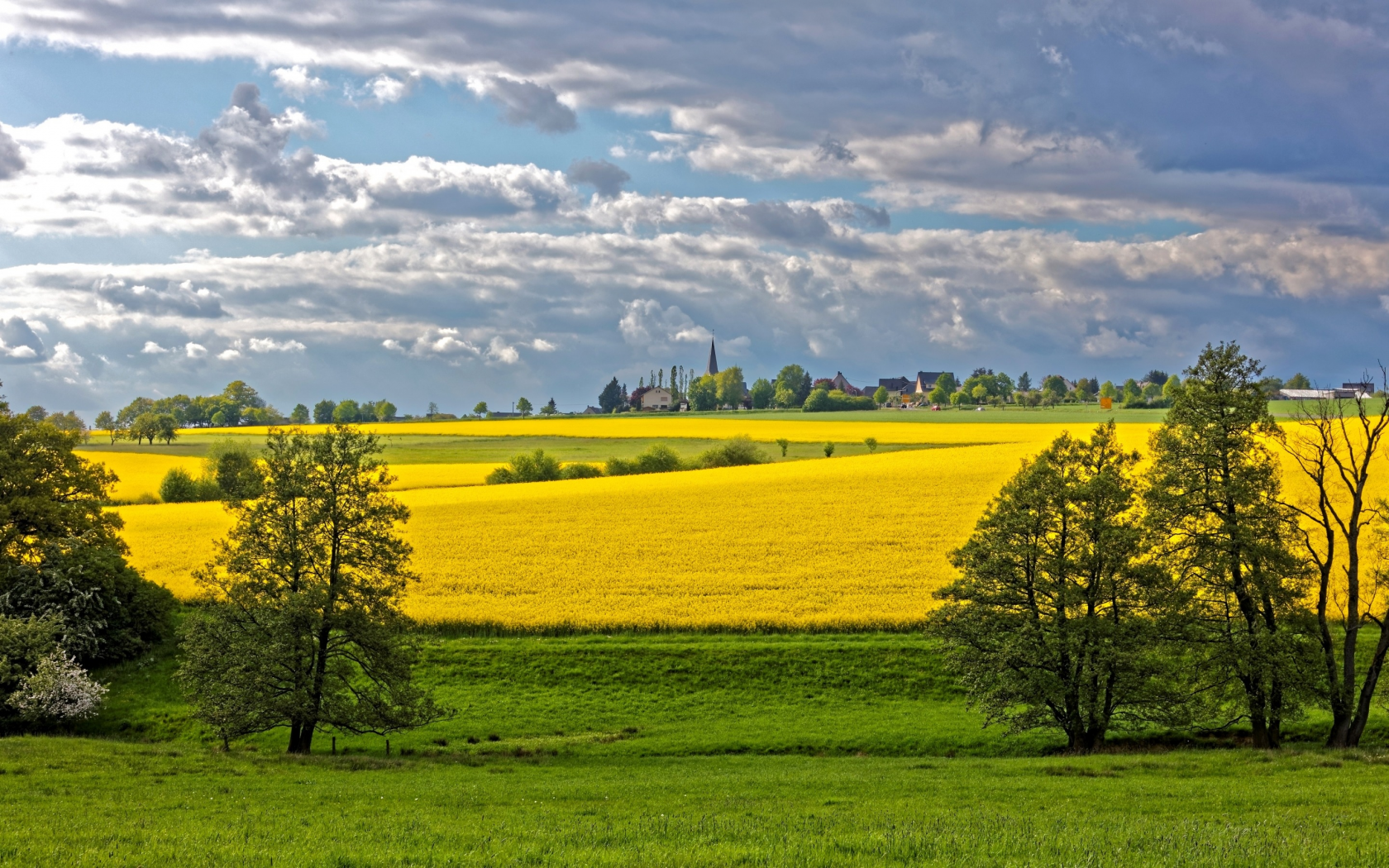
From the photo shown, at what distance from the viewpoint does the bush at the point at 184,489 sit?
253 feet

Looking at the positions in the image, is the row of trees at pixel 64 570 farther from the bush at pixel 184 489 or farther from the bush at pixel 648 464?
the bush at pixel 648 464

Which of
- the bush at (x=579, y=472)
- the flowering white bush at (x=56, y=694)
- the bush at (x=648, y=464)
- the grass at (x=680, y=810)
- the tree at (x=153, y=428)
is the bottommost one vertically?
the flowering white bush at (x=56, y=694)

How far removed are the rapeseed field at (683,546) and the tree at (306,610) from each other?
10.2 metres

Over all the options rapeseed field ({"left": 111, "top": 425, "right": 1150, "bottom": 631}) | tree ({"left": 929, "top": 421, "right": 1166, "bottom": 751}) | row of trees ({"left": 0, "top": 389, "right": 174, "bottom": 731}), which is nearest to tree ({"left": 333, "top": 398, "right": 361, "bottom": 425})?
rapeseed field ({"left": 111, "top": 425, "right": 1150, "bottom": 631})

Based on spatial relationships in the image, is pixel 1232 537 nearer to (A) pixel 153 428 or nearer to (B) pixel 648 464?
(B) pixel 648 464

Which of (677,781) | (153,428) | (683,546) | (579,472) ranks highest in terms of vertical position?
(153,428)

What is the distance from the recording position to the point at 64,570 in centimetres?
3788

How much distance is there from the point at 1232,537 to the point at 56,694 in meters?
37.2

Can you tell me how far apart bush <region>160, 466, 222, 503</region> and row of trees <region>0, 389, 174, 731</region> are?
123 feet

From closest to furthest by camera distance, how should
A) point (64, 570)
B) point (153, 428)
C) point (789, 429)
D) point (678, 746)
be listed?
point (678, 746) → point (64, 570) → point (153, 428) → point (789, 429)

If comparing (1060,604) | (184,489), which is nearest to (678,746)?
(1060,604)

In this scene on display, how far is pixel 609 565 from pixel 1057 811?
3131cm

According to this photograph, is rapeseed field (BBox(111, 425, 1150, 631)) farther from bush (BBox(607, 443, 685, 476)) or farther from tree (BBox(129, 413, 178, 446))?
tree (BBox(129, 413, 178, 446))

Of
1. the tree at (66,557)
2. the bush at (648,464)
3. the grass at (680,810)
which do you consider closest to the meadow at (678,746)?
the grass at (680,810)
